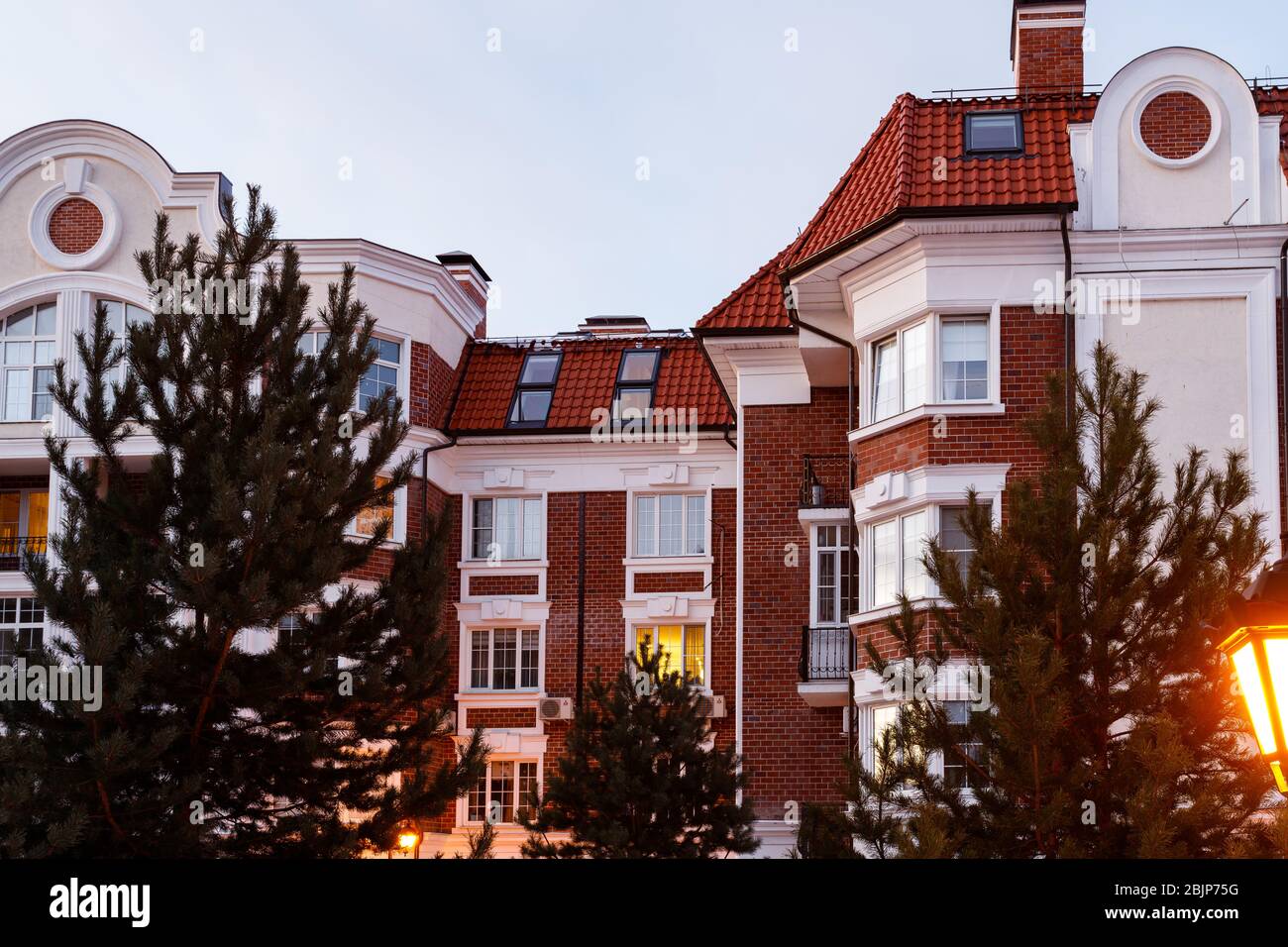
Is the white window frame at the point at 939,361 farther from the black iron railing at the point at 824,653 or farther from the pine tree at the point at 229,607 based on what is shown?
the pine tree at the point at 229,607

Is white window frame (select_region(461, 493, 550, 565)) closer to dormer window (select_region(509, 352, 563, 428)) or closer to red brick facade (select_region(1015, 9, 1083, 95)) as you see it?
dormer window (select_region(509, 352, 563, 428))

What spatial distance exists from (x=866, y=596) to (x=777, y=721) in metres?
4.13

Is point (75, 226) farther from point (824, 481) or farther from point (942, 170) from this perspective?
point (942, 170)

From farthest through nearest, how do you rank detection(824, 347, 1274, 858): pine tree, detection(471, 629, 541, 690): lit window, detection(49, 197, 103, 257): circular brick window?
detection(471, 629, 541, 690): lit window
detection(49, 197, 103, 257): circular brick window
detection(824, 347, 1274, 858): pine tree

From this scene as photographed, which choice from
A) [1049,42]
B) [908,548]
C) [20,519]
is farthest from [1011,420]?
[20,519]

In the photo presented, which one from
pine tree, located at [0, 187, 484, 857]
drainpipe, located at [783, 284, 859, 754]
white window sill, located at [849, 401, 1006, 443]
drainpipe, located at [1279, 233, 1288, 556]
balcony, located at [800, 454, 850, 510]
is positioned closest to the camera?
pine tree, located at [0, 187, 484, 857]

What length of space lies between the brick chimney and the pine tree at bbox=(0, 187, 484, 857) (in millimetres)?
12978

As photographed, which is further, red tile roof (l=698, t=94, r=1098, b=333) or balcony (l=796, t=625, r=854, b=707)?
balcony (l=796, t=625, r=854, b=707)

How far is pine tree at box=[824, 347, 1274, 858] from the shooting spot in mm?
12914

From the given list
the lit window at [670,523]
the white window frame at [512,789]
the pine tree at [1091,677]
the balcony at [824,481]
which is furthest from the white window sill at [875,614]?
the white window frame at [512,789]

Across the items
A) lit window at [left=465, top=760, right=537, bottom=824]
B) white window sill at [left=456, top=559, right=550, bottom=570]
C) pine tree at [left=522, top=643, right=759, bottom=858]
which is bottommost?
lit window at [left=465, top=760, right=537, bottom=824]

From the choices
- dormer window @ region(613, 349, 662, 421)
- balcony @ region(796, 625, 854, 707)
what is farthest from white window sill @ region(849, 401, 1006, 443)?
dormer window @ region(613, 349, 662, 421)
